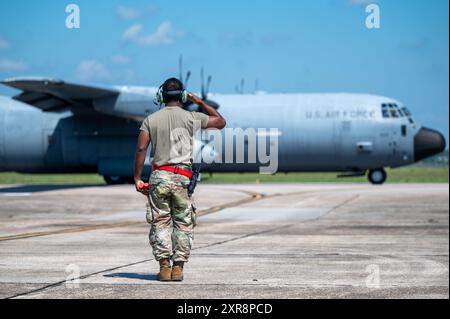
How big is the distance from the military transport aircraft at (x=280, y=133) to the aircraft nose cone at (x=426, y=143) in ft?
0.15

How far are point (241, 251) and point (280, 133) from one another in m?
24.9

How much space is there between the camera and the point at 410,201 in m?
26.5

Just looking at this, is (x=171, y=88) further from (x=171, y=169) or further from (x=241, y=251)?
(x=241, y=251)

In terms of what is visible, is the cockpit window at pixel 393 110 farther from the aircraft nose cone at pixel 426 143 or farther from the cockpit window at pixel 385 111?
the aircraft nose cone at pixel 426 143

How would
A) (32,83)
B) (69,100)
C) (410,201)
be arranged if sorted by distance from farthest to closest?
(69,100) < (32,83) < (410,201)

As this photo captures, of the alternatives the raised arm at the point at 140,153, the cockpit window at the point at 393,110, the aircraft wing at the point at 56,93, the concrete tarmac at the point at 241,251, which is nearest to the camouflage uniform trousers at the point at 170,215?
the raised arm at the point at 140,153

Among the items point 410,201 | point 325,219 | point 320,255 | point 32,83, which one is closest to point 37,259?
point 320,255

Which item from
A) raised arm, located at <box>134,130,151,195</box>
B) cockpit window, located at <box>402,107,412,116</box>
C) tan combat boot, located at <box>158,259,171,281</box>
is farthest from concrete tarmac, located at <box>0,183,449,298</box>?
cockpit window, located at <box>402,107,412,116</box>

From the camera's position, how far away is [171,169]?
8344mm

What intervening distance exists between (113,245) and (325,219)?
308 inches

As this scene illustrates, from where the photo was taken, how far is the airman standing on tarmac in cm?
816

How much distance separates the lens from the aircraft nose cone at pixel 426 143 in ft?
125

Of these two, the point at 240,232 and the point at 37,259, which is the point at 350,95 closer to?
the point at 240,232

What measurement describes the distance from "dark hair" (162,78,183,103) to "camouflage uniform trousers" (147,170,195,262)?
73 centimetres
